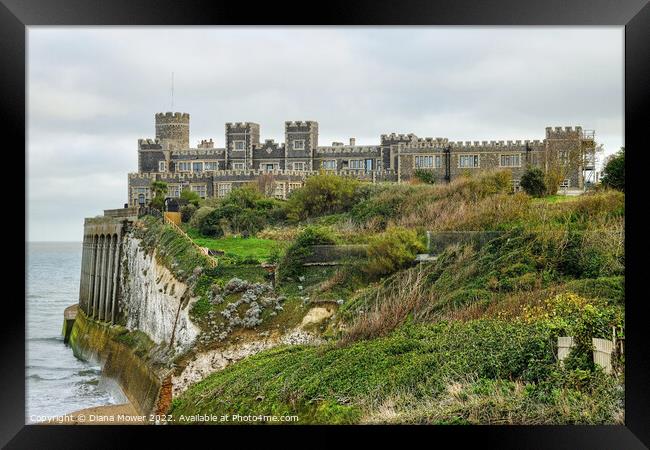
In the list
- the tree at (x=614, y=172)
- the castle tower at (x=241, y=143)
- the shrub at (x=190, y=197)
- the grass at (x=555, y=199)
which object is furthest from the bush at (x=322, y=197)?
the tree at (x=614, y=172)

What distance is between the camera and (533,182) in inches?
506

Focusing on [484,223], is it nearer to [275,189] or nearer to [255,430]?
[275,189]

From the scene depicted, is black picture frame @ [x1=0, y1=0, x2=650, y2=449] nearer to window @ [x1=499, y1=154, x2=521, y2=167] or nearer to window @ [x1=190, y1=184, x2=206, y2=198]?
window @ [x1=499, y1=154, x2=521, y2=167]

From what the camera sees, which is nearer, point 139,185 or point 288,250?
point 288,250

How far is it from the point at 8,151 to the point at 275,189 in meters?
5.92

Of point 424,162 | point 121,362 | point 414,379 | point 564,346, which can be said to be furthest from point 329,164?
point 564,346

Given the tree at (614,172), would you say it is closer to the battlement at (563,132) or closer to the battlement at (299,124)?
the battlement at (563,132)

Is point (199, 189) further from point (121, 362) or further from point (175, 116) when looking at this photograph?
point (121, 362)

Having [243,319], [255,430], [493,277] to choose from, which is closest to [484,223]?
[493,277]

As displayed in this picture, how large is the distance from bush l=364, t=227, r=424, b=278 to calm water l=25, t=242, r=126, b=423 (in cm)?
424

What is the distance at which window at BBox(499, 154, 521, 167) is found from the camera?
42.9 feet

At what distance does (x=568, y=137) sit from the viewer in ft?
40.5

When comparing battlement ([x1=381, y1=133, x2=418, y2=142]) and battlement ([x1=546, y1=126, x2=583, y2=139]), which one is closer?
battlement ([x1=546, y1=126, x2=583, y2=139])

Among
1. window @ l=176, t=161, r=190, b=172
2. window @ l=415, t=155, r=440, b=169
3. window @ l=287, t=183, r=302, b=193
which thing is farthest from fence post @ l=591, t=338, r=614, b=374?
window @ l=176, t=161, r=190, b=172
